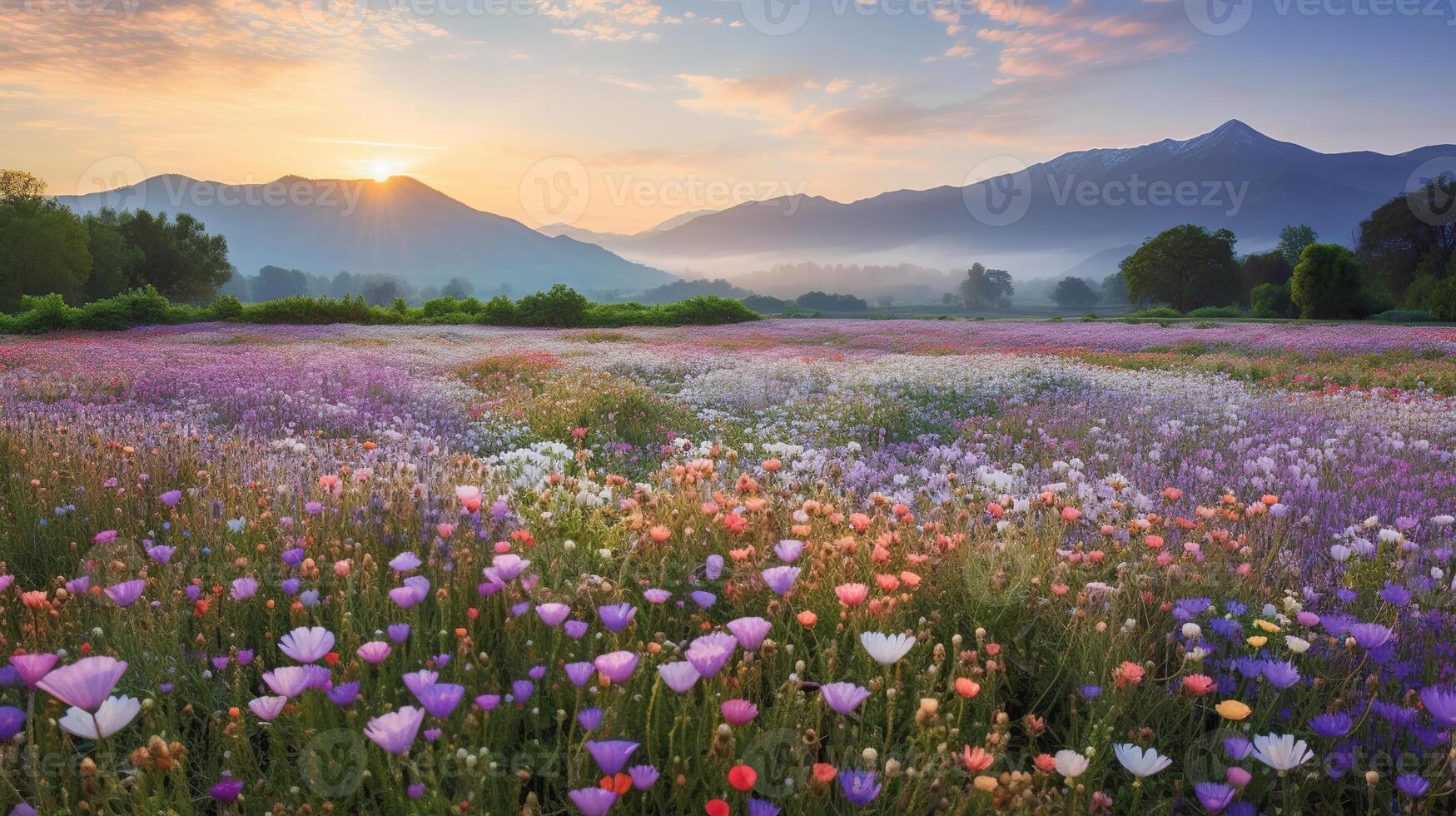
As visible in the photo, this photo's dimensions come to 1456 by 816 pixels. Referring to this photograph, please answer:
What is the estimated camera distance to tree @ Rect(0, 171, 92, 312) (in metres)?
49.5

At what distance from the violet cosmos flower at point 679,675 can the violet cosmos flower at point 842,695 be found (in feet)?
0.96

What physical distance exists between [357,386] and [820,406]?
6408mm

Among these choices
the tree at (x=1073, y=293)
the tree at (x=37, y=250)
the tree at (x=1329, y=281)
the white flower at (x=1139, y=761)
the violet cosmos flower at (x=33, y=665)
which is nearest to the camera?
the violet cosmos flower at (x=33, y=665)

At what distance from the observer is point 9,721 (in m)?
1.65

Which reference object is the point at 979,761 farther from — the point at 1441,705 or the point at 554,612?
the point at 1441,705

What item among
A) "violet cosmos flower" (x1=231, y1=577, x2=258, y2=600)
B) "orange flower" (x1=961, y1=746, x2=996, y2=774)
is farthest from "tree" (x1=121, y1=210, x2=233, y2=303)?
"orange flower" (x1=961, y1=746, x2=996, y2=774)

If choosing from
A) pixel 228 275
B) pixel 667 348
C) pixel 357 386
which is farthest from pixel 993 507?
pixel 228 275

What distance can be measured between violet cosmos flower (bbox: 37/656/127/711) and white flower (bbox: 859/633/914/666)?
1.53 m

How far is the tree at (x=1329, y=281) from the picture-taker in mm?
47375

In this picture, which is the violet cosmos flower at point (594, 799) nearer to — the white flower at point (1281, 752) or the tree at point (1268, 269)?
the white flower at point (1281, 752)

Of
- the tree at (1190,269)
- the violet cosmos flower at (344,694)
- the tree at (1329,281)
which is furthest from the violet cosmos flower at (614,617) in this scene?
the tree at (1190,269)

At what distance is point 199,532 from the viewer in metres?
3.36

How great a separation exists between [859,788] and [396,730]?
3.28ft

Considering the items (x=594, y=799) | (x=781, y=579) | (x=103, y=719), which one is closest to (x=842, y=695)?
(x=594, y=799)
